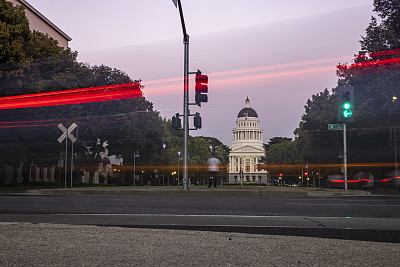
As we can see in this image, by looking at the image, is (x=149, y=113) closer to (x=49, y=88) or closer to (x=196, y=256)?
(x=49, y=88)

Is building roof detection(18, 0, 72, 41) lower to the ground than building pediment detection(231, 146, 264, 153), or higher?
higher

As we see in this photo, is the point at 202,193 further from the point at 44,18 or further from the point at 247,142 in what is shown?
the point at 247,142

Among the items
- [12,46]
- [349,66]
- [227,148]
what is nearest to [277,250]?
[12,46]

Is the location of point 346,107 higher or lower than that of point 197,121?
higher

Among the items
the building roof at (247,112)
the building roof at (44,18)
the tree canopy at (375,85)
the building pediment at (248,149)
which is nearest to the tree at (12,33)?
the tree canopy at (375,85)

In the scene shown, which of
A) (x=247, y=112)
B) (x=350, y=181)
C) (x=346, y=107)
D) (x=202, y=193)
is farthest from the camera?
(x=247, y=112)

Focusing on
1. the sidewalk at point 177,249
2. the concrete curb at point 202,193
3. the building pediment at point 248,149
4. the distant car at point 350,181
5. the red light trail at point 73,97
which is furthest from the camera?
the building pediment at point 248,149

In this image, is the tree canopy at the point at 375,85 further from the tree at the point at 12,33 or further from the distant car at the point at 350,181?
the tree at the point at 12,33

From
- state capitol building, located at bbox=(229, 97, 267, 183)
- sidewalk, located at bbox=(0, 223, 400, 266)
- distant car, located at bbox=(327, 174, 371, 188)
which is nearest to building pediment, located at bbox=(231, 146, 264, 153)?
state capitol building, located at bbox=(229, 97, 267, 183)

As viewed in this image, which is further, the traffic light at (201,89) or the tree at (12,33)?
the tree at (12,33)

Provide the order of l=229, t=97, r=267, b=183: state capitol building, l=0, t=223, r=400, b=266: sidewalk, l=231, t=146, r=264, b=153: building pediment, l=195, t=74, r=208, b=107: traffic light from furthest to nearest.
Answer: l=229, t=97, r=267, b=183: state capitol building → l=231, t=146, r=264, b=153: building pediment → l=195, t=74, r=208, b=107: traffic light → l=0, t=223, r=400, b=266: sidewalk

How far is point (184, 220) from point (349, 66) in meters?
32.0

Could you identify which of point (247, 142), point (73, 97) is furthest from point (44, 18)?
point (247, 142)

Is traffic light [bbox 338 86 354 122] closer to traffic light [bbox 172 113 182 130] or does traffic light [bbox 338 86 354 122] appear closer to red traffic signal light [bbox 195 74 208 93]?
red traffic signal light [bbox 195 74 208 93]
